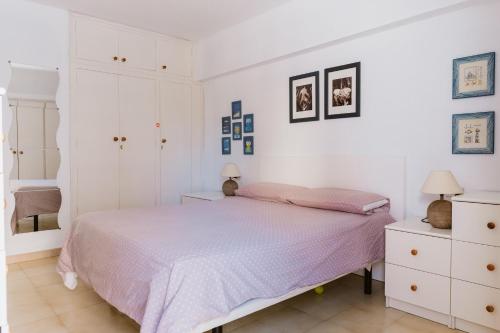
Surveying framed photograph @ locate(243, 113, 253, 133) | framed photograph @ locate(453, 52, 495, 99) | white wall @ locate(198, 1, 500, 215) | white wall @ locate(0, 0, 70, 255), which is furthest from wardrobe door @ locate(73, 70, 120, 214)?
framed photograph @ locate(453, 52, 495, 99)

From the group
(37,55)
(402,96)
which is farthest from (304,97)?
(37,55)

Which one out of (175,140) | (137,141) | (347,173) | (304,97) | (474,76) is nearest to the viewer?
(474,76)

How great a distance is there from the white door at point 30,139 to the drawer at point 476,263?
12.2ft

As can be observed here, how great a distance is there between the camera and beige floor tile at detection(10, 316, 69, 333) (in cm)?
216

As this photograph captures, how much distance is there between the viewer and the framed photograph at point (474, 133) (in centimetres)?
238

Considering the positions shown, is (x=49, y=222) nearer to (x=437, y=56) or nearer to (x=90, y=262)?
(x=90, y=262)

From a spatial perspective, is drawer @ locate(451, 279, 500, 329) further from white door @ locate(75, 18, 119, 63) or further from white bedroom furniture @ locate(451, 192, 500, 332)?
white door @ locate(75, 18, 119, 63)

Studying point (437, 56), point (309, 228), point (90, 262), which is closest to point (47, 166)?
point (90, 262)

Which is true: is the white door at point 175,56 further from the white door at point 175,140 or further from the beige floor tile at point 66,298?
the beige floor tile at point 66,298

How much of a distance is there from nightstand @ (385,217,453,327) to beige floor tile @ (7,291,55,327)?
229cm

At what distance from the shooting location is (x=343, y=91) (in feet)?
10.5

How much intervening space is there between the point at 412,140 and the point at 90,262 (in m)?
2.43

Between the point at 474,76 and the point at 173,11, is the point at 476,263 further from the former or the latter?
the point at 173,11

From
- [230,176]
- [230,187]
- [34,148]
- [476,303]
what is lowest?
Answer: [476,303]
